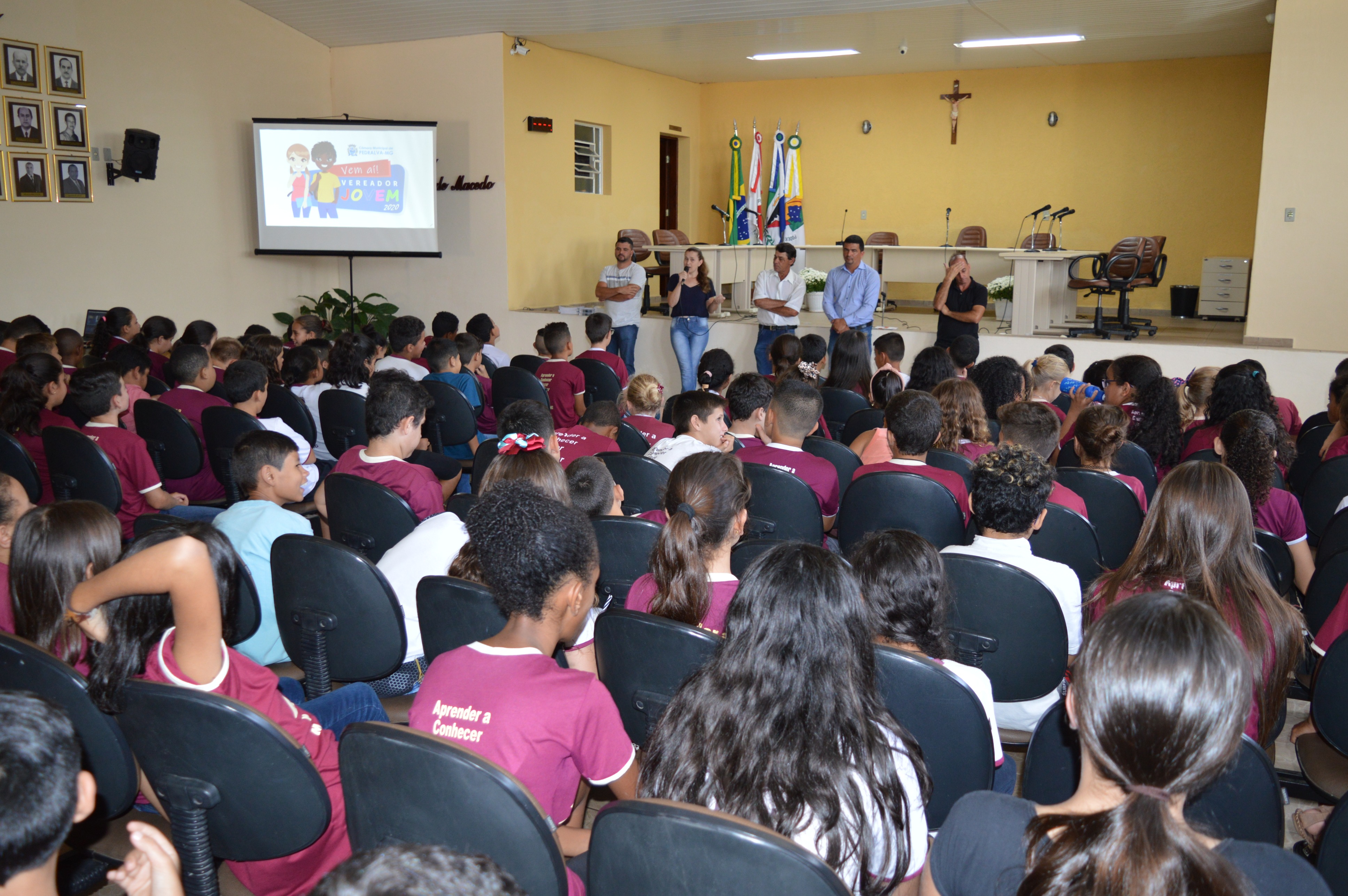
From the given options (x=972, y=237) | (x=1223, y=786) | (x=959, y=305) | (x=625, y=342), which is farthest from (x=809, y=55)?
(x=1223, y=786)

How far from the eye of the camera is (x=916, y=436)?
3.40 m

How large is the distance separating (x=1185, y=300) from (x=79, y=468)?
1102cm

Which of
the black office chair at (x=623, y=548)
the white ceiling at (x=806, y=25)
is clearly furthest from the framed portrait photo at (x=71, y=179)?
the black office chair at (x=623, y=548)

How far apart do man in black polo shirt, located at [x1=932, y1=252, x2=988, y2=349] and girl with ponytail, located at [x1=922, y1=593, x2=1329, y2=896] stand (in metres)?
6.55

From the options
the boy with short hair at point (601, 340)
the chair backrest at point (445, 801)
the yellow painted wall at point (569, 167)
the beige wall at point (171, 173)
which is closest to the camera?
the chair backrest at point (445, 801)

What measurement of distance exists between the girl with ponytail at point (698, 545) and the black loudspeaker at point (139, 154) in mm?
7540

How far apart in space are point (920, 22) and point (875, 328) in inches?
113

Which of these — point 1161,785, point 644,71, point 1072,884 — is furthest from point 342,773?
point 644,71

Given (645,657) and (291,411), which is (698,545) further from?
(291,411)

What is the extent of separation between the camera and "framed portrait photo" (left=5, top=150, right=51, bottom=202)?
738 cm

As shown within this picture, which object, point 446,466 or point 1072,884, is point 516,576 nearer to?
point 1072,884

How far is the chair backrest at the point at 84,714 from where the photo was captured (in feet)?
5.69

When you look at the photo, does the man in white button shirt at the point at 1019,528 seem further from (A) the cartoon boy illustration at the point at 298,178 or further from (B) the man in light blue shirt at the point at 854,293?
(A) the cartoon boy illustration at the point at 298,178

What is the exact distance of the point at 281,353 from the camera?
6.02 metres
